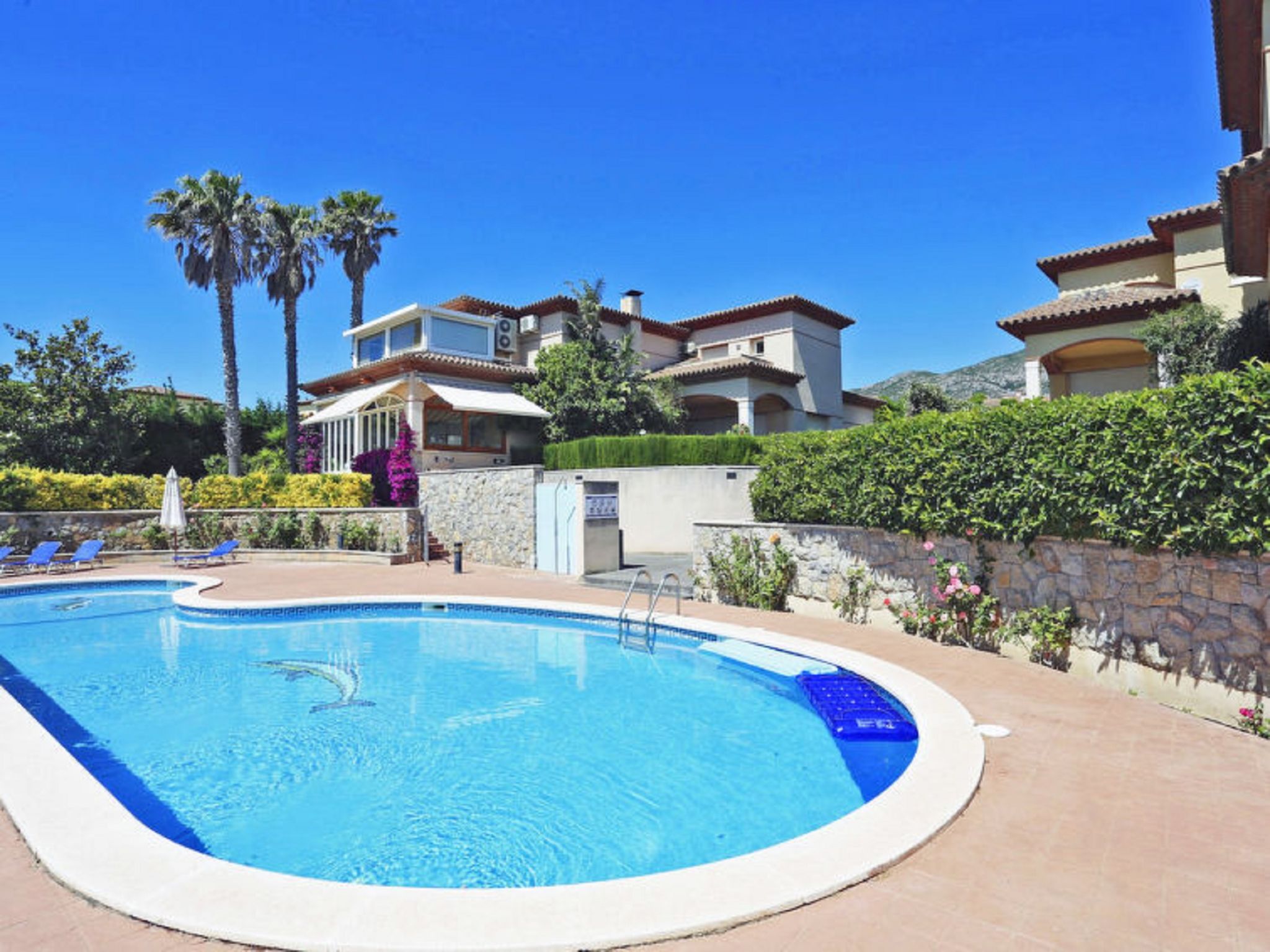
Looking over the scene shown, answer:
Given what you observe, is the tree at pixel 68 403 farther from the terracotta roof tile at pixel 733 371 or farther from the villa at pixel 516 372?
the terracotta roof tile at pixel 733 371

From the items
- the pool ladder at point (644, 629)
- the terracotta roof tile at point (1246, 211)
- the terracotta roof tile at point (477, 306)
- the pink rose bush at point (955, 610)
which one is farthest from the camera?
the terracotta roof tile at point (477, 306)

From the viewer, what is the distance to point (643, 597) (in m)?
16.0

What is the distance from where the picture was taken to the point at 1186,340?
19.3 meters

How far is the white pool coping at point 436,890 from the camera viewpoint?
3500mm

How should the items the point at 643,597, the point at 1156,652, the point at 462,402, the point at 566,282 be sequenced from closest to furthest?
the point at 1156,652 < the point at 643,597 < the point at 462,402 < the point at 566,282

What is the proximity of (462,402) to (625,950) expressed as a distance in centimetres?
2670

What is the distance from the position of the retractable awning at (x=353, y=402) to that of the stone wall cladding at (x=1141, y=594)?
23354 millimetres

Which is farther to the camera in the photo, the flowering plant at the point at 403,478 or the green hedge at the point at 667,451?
the flowering plant at the point at 403,478

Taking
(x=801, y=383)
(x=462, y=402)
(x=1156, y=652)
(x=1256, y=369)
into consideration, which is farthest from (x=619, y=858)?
(x=801, y=383)

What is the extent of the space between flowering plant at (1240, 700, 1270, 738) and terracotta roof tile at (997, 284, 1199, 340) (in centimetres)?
1904

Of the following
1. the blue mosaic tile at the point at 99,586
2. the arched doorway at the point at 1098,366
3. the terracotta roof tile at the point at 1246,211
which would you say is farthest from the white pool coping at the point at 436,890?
the arched doorway at the point at 1098,366

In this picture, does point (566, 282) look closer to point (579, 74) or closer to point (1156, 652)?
point (579, 74)

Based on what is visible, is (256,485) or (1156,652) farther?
(256,485)

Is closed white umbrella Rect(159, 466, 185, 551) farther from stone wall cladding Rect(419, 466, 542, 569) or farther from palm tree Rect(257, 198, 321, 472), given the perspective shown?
palm tree Rect(257, 198, 321, 472)
